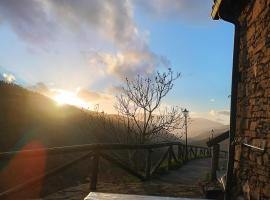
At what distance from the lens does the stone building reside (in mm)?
4984

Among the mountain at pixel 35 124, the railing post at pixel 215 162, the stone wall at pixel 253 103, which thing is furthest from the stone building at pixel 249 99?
the mountain at pixel 35 124

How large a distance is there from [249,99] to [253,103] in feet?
0.76

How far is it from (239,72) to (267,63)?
4.64 ft

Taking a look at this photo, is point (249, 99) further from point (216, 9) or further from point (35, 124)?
point (35, 124)

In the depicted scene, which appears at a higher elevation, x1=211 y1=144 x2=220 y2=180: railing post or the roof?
the roof

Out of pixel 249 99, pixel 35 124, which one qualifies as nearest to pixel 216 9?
pixel 249 99

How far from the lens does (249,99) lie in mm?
5730

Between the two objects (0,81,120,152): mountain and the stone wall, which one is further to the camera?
(0,81,120,152): mountain

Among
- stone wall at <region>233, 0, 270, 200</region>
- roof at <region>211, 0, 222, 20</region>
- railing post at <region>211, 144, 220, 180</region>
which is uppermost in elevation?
roof at <region>211, 0, 222, 20</region>

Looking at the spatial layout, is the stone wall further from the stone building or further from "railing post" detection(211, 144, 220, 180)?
"railing post" detection(211, 144, 220, 180)

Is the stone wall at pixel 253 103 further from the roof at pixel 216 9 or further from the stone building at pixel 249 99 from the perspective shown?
the roof at pixel 216 9

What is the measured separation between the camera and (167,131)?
1719 cm

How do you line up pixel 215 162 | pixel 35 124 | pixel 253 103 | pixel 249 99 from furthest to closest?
pixel 35 124, pixel 215 162, pixel 249 99, pixel 253 103

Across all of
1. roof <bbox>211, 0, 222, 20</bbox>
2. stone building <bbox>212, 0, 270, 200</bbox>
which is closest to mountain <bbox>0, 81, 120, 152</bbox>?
roof <bbox>211, 0, 222, 20</bbox>
